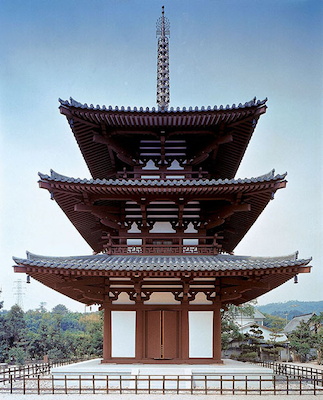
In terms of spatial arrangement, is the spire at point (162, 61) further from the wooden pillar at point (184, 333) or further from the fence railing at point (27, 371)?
the wooden pillar at point (184, 333)

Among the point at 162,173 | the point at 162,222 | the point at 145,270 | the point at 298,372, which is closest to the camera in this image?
the point at 145,270

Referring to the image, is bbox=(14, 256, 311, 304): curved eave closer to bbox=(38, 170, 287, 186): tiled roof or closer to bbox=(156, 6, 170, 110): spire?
bbox=(38, 170, 287, 186): tiled roof

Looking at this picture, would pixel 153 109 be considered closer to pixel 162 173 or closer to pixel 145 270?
pixel 162 173

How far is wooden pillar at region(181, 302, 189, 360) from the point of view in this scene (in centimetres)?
1539

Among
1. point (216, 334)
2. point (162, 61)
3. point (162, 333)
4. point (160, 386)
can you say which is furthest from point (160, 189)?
point (162, 61)

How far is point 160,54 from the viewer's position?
32750 millimetres

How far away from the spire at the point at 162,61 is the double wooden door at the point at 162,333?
18448 millimetres

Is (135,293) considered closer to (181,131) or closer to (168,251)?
(168,251)

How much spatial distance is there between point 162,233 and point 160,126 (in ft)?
12.7

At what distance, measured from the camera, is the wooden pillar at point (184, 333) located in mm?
15391

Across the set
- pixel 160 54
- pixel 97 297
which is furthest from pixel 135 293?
pixel 160 54

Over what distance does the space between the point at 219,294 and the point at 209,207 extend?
3085mm

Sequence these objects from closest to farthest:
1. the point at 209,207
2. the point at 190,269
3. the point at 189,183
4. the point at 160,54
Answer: the point at 190,269 < the point at 189,183 < the point at 209,207 < the point at 160,54

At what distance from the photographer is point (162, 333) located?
15.9 meters
